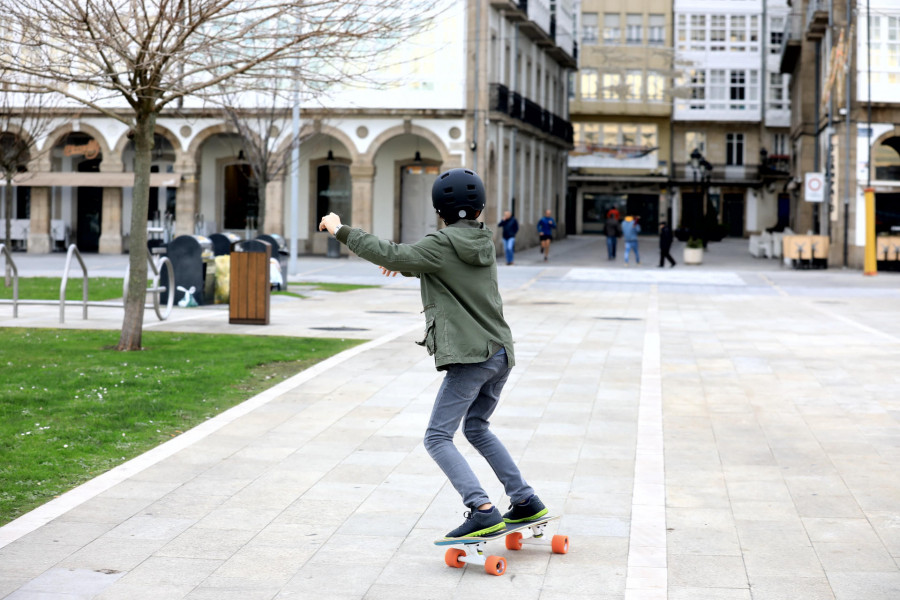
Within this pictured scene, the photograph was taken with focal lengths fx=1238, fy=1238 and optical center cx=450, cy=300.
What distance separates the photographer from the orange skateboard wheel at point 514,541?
556 centimetres

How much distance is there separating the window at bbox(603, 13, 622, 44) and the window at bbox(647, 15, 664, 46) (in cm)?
172

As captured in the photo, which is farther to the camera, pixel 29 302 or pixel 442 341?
pixel 29 302

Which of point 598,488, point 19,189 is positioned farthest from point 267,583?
point 19,189

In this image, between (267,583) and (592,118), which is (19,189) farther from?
(267,583)

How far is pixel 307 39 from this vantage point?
12102mm

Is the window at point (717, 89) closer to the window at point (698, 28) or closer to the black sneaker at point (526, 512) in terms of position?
the window at point (698, 28)

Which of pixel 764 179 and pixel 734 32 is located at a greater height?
pixel 734 32

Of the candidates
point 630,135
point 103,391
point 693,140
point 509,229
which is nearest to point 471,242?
point 103,391

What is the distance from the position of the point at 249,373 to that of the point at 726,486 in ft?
18.2

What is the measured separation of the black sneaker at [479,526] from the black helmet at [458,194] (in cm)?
127

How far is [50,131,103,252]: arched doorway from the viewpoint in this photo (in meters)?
41.4

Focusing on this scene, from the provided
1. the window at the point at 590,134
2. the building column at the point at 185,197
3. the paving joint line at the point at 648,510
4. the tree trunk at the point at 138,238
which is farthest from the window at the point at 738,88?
the paving joint line at the point at 648,510

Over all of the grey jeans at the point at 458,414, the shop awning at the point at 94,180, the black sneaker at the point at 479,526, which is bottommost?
the black sneaker at the point at 479,526

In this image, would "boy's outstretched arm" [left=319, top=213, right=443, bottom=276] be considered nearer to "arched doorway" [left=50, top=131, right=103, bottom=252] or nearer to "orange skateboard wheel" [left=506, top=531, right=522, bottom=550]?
"orange skateboard wheel" [left=506, top=531, right=522, bottom=550]
